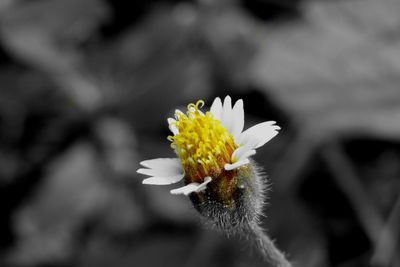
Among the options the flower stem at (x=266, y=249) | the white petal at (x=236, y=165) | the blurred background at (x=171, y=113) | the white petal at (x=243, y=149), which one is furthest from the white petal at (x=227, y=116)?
the blurred background at (x=171, y=113)

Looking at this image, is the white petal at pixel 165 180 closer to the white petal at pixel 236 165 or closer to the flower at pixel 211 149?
the flower at pixel 211 149

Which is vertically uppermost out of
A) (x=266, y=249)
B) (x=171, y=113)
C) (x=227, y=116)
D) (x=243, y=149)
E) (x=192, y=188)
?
(x=171, y=113)

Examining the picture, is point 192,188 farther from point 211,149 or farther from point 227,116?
point 227,116

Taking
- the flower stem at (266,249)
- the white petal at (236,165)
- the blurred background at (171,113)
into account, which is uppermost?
the blurred background at (171,113)

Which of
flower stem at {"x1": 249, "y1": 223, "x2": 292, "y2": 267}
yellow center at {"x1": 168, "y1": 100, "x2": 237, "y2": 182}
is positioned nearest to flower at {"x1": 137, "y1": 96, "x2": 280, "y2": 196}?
yellow center at {"x1": 168, "y1": 100, "x2": 237, "y2": 182}

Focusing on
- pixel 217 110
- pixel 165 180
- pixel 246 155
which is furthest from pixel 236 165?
pixel 217 110

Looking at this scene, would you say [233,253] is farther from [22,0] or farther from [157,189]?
[22,0]

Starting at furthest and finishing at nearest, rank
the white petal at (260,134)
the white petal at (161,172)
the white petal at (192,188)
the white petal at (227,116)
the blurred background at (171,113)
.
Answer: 1. the blurred background at (171,113)
2. the white petal at (227,116)
3. the white petal at (161,172)
4. the white petal at (260,134)
5. the white petal at (192,188)

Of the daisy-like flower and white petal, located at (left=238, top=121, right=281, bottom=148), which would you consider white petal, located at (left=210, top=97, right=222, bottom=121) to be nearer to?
the daisy-like flower
